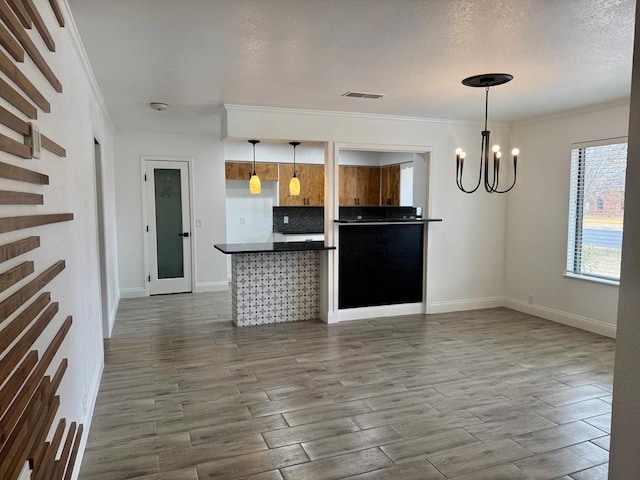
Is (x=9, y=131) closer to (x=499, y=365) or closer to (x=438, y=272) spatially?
(x=499, y=365)

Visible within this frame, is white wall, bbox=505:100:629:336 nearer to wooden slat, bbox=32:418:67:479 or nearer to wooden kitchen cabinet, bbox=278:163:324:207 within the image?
wooden kitchen cabinet, bbox=278:163:324:207

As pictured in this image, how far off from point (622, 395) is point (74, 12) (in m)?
3.00

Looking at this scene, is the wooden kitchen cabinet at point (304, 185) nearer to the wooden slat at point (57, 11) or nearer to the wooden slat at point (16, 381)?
the wooden slat at point (57, 11)

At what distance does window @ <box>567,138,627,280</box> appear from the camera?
4727 mm

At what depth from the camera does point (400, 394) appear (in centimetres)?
337

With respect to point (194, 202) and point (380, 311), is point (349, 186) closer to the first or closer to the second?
point (194, 202)

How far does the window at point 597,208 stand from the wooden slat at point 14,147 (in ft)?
16.8

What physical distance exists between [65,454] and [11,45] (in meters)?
1.63

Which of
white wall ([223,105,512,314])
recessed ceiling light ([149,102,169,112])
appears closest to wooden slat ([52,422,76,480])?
recessed ceiling light ([149,102,169,112])

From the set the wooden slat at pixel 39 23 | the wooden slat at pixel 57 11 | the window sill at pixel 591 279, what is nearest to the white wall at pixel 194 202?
the wooden slat at pixel 57 11

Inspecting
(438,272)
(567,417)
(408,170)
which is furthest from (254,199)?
(567,417)

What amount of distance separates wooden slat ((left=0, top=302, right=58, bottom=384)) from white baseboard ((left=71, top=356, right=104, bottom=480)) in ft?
3.58

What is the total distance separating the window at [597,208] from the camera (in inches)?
186

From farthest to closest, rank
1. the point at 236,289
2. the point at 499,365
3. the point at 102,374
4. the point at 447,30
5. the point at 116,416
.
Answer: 1. the point at 236,289
2. the point at 499,365
3. the point at 102,374
4. the point at 116,416
5. the point at 447,30
